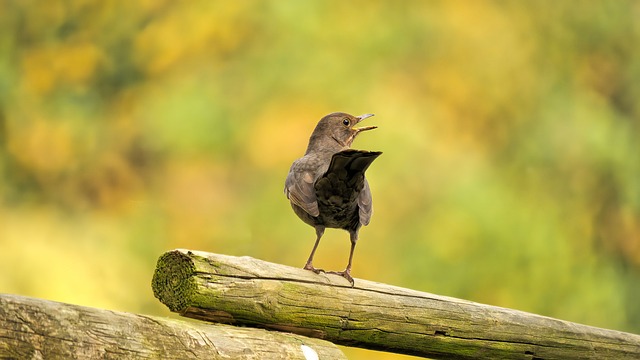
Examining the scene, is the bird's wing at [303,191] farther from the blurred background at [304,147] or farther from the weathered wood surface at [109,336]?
the blurred background at [304,147]

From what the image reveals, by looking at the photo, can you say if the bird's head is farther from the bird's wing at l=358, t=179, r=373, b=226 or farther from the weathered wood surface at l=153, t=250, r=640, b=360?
the weathered wood surface at l=153, t=250, r=640, b=360

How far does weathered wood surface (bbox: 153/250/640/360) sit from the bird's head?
1.28 metres

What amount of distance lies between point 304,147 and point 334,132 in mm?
3362

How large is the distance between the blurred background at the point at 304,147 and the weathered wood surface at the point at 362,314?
3828 mm

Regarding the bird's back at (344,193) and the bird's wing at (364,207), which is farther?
the bird's wing at (364,207)

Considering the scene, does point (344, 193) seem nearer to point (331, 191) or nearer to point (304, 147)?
point (331, 191)

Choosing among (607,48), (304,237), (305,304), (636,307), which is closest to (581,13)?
(607,48)

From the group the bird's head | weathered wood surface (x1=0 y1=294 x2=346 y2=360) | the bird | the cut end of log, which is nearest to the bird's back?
the bird

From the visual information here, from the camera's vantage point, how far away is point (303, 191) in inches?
163

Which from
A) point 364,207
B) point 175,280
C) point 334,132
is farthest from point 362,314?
point 334,132

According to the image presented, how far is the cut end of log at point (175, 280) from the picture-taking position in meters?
3.03

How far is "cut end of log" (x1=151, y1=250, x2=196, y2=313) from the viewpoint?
3.03 metres

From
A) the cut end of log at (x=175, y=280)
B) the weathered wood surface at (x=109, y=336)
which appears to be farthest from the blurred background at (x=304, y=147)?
the weathered wood surface at (x=109, y=336)

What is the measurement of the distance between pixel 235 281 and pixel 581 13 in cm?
743
